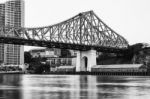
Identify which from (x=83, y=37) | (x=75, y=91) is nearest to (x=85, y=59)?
(x=83, y=37)

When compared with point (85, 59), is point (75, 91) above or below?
below

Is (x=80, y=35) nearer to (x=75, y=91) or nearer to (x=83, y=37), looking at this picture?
(x=83, y=37)

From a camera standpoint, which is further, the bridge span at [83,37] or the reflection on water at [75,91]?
the bridge span at [83,37]

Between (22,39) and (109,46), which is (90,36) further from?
(22,39)

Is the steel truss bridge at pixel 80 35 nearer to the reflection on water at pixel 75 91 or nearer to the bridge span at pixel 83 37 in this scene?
the bridge span at pixel 83 37

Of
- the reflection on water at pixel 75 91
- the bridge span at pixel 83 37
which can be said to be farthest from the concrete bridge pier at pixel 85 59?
the reflection on water at pixel 75 91

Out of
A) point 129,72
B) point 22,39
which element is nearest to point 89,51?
point 129,72
